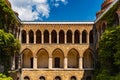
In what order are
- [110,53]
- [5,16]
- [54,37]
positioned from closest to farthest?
[110,53]
[5,16]
[54,37]

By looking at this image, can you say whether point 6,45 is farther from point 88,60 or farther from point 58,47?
point 88,60

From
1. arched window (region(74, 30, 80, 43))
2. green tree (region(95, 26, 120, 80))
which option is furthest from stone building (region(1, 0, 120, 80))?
green tree (region(95, 26, 120, 80))

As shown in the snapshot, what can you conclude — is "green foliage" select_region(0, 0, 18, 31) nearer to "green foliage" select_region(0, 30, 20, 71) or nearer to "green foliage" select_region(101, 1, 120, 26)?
"green foliage" select_region(0, 30, 20, 71)

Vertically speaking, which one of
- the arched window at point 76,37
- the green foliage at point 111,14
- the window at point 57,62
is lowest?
the window at point 57,62

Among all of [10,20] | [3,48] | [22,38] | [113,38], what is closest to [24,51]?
[22,38]

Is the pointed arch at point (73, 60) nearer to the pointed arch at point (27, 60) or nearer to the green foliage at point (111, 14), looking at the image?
the pointed arch at point (27, 60)

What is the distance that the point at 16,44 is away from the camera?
26922mm

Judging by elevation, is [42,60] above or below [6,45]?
below

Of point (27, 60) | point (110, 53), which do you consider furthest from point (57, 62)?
point (110, 53)

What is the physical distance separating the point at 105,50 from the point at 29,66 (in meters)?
14.6

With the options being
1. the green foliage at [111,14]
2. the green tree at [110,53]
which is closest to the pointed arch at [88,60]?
the green foliage at [111,14]

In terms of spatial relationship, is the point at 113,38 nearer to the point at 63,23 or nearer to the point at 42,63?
the point at 63,23

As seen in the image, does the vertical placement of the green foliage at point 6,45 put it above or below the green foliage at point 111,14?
below

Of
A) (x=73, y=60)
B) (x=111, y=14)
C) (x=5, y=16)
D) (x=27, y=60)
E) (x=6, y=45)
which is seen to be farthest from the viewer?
(x=73, y=60)
